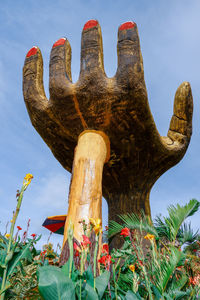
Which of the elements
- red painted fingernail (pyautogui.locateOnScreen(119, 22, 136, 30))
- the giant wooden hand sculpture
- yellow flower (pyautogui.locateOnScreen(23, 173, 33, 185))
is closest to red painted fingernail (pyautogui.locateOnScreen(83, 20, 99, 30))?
the giant wooden hand sculpture

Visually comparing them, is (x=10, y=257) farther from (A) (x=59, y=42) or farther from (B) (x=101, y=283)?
(A) (x=59, y=42)

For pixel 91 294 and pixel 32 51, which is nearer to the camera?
pixel 91 294

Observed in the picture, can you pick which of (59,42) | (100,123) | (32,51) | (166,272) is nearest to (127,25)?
(59,42)

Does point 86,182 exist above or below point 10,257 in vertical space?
above

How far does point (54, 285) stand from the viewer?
945mm

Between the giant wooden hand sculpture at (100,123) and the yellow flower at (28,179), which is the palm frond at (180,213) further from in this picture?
the yellow flower at (28,179)

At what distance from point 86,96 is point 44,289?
123 inches

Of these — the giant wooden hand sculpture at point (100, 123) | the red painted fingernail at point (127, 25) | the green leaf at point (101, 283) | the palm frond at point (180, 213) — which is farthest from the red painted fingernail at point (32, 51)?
the green leaf at point (101, 283)

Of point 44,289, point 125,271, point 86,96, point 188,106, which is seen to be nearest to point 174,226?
point 125,271

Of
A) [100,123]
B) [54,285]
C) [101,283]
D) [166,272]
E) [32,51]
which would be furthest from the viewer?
[32,51]

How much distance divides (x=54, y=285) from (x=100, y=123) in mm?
3199

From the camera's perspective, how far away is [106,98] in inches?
148

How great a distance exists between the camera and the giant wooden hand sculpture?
3635 mm

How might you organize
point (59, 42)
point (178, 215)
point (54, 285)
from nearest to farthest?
point (54, 285)
point (178, 215)
point (59, 42)
